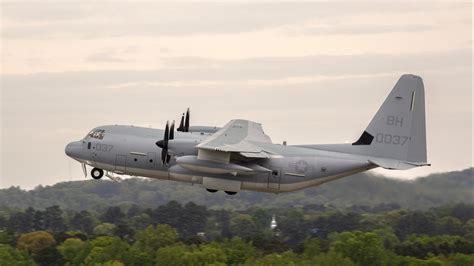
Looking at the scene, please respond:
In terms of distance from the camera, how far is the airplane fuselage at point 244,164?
197 ft

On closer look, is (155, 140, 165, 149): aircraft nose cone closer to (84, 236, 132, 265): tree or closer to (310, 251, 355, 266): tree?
(310, 251, 355, 266): tree

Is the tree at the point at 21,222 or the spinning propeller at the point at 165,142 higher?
the spinning propeller at the point at 165,142

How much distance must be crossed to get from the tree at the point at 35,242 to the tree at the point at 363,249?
26.1m

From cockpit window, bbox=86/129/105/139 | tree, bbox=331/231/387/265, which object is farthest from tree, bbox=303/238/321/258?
cockpit window, bbox=86/129/105/139

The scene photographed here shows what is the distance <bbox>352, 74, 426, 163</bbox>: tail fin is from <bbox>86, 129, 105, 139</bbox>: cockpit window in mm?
12396

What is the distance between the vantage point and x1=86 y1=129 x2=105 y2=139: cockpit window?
62062 millimetres

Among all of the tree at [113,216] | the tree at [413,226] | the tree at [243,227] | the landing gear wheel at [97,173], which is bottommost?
the tree at [113,216]

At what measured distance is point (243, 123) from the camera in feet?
196

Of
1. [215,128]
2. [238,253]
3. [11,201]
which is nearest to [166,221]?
[238,253]

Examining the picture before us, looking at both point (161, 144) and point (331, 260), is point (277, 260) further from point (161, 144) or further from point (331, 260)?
point (161, 144)

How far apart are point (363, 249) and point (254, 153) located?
42.7 m

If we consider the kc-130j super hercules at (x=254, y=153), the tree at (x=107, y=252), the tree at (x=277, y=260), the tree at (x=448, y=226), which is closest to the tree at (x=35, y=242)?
the tree at (x=107, y=252)

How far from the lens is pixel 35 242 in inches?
4390

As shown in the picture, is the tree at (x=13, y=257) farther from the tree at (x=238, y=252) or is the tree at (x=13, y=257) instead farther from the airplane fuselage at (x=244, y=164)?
the airplane fuselage at (x=244, y=164)
